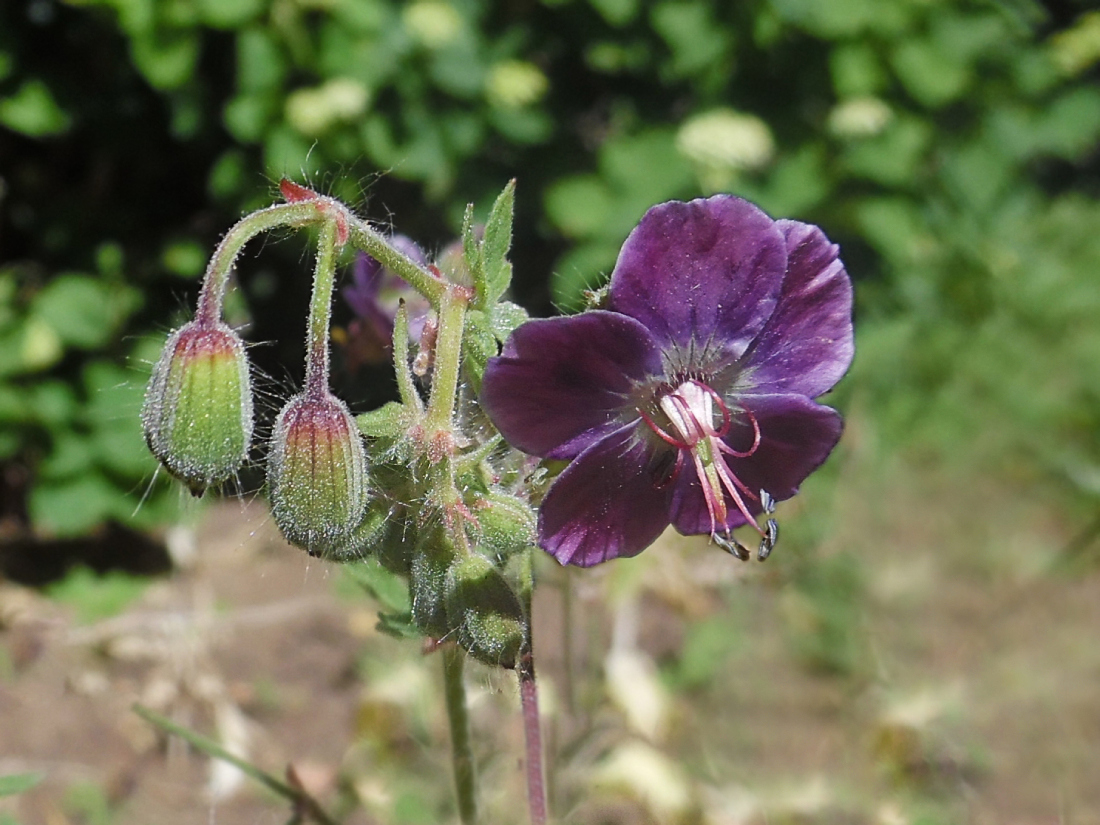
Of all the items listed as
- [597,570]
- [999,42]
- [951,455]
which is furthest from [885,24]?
[597,570]

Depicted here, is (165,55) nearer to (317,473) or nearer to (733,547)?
(317,473)

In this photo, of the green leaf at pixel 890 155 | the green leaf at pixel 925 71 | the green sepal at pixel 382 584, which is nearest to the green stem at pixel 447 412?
the green sepal at pixel 382 584

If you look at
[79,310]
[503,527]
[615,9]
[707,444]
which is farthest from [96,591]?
[707,444]

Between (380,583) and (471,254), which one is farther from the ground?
(471,254)

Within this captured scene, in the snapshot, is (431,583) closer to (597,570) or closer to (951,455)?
(597,570)

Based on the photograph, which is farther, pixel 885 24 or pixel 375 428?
pixel 885 24

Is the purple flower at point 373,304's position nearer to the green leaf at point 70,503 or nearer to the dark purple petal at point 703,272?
the dark purple petal at point 703,272
